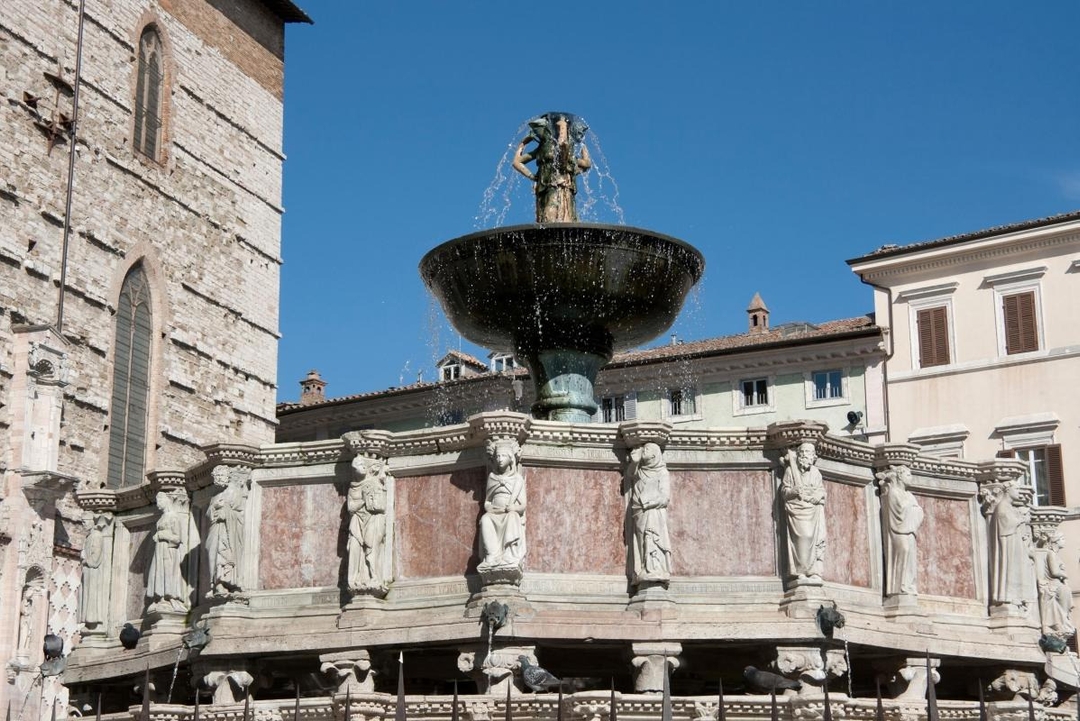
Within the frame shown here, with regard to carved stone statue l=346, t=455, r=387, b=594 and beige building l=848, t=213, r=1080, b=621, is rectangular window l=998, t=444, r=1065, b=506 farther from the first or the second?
carved stone statue l=346, t=455, r=387, b=594

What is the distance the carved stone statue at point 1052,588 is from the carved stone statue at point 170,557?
22.0 feet

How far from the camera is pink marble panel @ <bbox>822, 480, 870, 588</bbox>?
37.2 ft

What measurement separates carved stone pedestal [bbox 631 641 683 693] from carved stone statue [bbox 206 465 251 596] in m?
2.96

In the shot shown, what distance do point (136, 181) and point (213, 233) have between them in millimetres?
2591

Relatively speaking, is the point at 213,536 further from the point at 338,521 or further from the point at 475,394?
the point at 475,394

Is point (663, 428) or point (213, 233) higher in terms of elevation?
point (213, 233)

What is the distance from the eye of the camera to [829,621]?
10.4m

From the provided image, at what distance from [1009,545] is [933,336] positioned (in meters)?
22.5

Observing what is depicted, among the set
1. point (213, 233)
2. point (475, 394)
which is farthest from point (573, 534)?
point (475, 394)

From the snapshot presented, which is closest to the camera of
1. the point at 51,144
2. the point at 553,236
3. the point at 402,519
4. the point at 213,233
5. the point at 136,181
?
the point at 402,519

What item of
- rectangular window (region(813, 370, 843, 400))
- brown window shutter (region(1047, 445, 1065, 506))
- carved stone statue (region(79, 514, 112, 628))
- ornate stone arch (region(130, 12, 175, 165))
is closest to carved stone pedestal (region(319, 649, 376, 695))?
carved stone statue (region(79, 514, 112, 628))

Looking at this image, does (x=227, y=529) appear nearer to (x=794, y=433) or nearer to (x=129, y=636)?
(x=129, y=636)

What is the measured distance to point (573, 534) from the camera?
1105 cm

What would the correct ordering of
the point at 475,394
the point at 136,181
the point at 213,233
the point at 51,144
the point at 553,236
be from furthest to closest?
the point at 475,394
the point at 213,233
the point at 136,181
the point at 51,144
the point at 553,236
